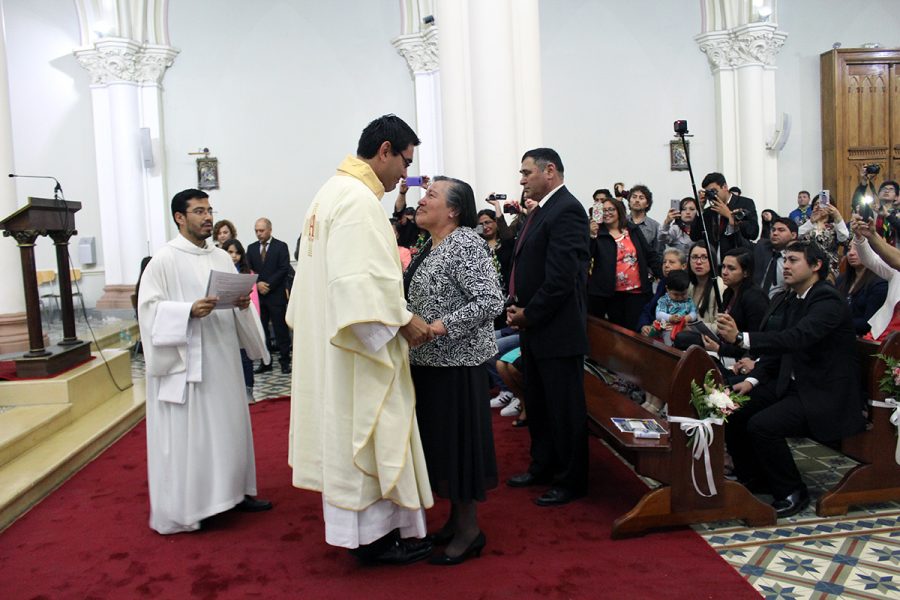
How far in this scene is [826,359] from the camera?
12.2 feet

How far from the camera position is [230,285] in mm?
3719

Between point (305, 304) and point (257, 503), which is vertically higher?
point (305, 304)

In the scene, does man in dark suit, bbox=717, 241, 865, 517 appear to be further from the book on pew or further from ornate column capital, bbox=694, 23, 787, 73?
ornate column capital, bbox=694, 23, 787, 73

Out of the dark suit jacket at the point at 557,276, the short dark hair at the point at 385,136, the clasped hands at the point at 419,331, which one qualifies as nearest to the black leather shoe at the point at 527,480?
the dark suit jacket at the point at 557,276

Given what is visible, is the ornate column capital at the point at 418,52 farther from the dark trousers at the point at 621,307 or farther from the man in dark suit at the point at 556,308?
the man in dark suit at the point at 556,308

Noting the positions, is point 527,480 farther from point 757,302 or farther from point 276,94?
point 276,94

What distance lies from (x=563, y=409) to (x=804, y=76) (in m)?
10.2

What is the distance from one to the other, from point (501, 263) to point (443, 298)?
305 centimetres

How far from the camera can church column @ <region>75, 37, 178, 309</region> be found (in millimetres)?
10898

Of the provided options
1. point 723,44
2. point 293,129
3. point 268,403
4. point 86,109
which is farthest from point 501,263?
point 86,109

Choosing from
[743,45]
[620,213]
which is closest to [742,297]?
[620,213]

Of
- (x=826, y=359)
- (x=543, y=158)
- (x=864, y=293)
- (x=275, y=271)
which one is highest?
(x=543, y=158)

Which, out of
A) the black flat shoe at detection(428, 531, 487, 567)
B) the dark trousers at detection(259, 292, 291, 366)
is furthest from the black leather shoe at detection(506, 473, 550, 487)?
the dark trousers at detection(259, 292, 291, 366)

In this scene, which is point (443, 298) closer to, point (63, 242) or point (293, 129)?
point (63, 242)
